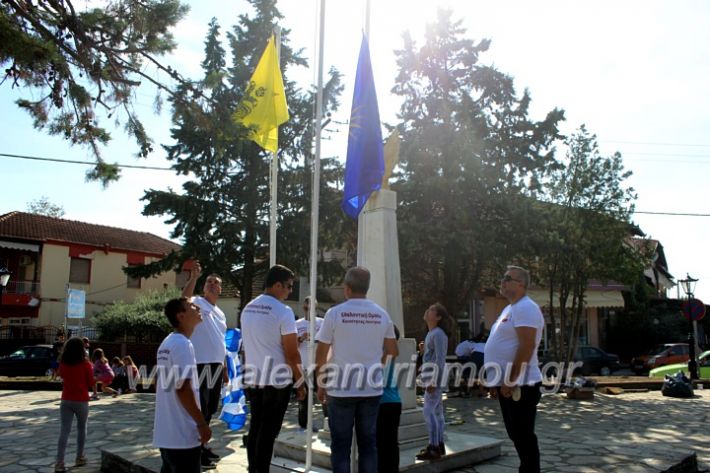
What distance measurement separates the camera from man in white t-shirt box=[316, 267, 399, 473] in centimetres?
438

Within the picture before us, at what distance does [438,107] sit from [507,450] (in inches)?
486

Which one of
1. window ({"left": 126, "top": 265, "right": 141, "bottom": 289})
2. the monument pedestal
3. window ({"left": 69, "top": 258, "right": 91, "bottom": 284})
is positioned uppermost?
window ({"left": 69, "top": 258, "right": 91, "bottom": 284})

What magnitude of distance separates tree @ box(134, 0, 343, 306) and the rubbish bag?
10658 mm

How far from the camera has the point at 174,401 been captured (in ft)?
12.9

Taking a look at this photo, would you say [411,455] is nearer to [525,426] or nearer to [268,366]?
[525,426]

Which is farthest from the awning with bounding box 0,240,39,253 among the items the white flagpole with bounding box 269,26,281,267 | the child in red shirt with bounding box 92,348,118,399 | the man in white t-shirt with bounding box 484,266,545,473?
the man in white t-shirt with bounding box 484,266,545,473

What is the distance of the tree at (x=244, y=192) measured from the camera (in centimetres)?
1839

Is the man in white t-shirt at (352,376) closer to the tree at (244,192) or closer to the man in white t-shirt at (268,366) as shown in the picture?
the man in white t-shirt at (268,366)

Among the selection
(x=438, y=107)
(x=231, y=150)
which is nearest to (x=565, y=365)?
(x=438, y=107)

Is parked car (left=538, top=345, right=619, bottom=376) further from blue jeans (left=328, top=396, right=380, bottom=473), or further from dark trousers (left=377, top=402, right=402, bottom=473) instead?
blue jeans (left=328, top=396, right=380, bottom=473)

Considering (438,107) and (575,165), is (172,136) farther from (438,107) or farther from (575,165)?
(575,165)

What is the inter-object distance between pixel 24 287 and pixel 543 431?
31.7 meters

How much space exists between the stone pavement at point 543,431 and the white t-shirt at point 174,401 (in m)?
2.29

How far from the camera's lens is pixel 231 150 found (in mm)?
17641
